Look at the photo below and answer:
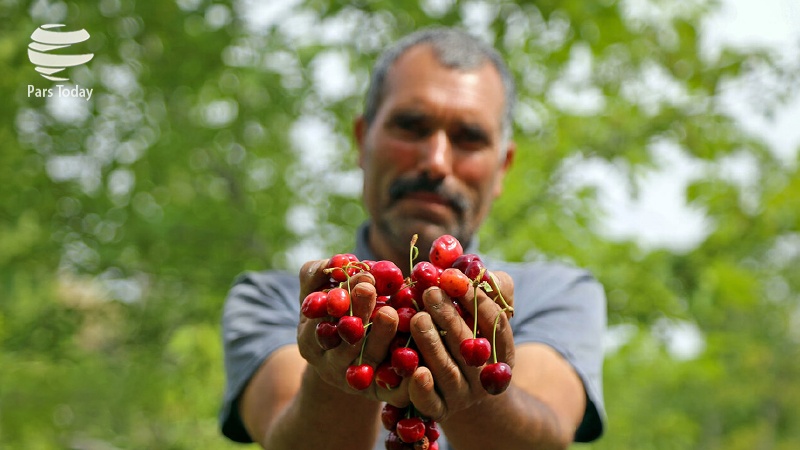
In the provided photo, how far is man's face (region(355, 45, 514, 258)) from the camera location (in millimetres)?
2465

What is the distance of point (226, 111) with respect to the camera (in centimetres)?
551

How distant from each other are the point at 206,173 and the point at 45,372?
6.09 feet

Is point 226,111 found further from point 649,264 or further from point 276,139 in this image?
point 649,264

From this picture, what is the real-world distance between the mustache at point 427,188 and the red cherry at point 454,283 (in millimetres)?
982

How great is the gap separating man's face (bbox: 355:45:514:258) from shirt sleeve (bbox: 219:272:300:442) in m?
0.41

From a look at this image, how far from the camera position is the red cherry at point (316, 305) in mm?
1480

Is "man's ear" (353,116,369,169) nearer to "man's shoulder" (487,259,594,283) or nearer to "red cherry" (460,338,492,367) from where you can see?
"man's shoulder" (487,259,594,283)

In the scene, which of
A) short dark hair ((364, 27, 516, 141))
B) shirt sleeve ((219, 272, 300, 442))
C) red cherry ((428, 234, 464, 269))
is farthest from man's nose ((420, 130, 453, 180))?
red cherry ((428, 234, 464, 269))

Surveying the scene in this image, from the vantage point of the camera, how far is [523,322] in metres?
2.51

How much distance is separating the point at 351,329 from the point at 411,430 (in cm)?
24

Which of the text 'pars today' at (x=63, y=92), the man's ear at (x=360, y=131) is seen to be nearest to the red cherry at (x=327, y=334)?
the man's ear at (x=360, y=131)

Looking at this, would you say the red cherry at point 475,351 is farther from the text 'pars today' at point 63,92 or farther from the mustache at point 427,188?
the text 'pars today' at point 63,92

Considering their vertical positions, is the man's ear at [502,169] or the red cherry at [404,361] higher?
the red cherry at [404,361]

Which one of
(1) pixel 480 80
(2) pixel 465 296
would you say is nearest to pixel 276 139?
(1) pixel 480 80
